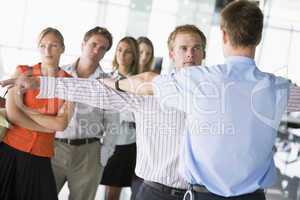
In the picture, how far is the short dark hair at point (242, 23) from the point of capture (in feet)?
5.70

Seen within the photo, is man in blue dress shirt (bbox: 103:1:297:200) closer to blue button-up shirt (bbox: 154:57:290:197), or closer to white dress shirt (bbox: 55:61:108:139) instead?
blue button-up shirt (bbox: 154:57:290:197)

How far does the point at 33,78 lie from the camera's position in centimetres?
184

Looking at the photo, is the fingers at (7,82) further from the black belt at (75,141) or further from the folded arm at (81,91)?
the black belt at (75,141)

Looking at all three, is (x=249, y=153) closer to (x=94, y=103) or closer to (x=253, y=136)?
(x=253, y=136)

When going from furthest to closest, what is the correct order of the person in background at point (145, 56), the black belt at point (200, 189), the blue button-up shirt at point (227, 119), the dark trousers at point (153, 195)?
the person in background at point (145, 56)
the dark trousers at point (153, 195)
the black belt at point (200, 189)
the blue button-up shirt at point (227, 119)

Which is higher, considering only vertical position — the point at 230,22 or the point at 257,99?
the point at 230,22

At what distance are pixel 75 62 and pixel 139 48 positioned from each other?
0.82m

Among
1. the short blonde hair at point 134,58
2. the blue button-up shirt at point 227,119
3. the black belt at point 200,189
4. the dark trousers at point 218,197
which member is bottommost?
the dark trousers at point 218,197

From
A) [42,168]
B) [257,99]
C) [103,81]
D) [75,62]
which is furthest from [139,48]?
[257,99]

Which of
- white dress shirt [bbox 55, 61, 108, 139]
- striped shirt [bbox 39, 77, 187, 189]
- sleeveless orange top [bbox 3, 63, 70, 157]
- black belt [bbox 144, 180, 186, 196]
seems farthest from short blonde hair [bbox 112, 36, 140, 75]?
black belt [bbox 144, 180, 186, 196]

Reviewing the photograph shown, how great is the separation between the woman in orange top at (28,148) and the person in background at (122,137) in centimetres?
115

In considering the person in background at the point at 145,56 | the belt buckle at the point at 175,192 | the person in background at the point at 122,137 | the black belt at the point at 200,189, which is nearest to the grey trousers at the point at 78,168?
the person in background at the point at 122,137

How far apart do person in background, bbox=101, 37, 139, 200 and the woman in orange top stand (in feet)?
3.77

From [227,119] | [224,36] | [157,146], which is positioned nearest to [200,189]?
[227,119]
